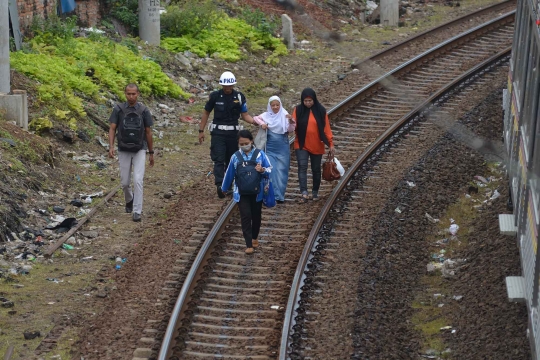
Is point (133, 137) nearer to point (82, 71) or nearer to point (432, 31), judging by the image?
point (82, 71)

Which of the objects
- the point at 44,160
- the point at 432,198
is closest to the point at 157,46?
the point at 44,160

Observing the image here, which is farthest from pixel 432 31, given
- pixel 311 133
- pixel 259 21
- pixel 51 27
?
pixel 311 133

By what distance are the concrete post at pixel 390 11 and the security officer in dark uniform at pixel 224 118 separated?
12.0 metres

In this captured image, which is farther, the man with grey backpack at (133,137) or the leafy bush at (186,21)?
the leafy bush at (186,21)

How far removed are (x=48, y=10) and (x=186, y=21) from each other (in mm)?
3288

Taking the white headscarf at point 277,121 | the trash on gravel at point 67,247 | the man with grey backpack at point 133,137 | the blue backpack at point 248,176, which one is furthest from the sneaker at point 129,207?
the blue backpack at point 248,176

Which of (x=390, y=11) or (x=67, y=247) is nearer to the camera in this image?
(x=67, y=247)

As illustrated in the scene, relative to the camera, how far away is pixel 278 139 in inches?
521

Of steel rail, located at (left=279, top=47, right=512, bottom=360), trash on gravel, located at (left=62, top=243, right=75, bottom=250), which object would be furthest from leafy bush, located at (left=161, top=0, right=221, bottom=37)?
trash on gravel, located at (left=62, top=243, right=75, bottom=250)

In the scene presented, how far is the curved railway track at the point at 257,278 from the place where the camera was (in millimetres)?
9703

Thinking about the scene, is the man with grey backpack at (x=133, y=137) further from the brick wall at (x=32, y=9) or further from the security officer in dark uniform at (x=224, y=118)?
the brick wall at (x=32, y=9)

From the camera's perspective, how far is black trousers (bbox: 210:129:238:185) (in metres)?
13.2

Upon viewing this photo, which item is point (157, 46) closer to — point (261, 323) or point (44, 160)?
point (44, 160)

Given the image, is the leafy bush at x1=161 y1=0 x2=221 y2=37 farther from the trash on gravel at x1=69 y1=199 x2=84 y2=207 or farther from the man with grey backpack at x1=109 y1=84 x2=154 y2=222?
the man with grey backpack at x1=109 y1=84 x2=154 y2=222
